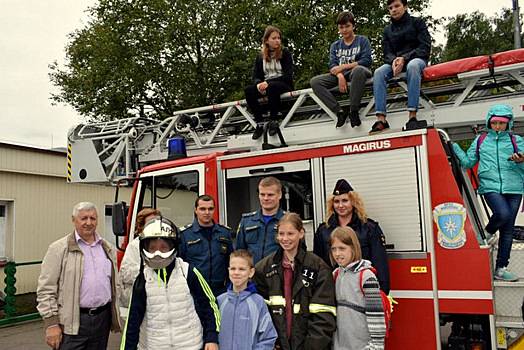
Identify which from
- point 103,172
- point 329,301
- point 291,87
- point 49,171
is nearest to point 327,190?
point 329,301

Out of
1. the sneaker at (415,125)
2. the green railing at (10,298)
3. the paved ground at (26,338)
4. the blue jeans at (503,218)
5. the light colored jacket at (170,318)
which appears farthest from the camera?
the green railing at (10,298)

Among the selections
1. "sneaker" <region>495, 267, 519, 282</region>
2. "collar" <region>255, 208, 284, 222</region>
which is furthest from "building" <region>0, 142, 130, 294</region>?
"sneaker" <region>495, 267, 519, 282</region>

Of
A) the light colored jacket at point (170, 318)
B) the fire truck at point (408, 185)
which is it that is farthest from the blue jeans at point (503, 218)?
the light colored jacket at point (170, 318)

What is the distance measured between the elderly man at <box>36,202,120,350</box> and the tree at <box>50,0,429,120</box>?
35.3ft

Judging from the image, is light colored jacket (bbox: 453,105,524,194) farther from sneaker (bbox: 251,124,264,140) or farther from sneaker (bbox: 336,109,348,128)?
sneaker (bbox: 251,124,264,140)

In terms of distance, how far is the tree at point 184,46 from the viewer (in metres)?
15.2

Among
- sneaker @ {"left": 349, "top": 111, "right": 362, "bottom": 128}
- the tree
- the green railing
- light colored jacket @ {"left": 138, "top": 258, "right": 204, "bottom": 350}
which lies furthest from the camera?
the tree

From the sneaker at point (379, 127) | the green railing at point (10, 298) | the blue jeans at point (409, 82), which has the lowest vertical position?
the green railing at point (10, 298)

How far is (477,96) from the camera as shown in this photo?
532 centimetres

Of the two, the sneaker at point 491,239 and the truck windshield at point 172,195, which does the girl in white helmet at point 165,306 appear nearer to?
the truck windshield at point 172,195

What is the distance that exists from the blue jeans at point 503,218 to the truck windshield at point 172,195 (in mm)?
2935

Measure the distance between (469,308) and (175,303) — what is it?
2236mm

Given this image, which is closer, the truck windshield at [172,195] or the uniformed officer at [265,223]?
the uniformed officer at [265,223]

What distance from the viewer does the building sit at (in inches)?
542
